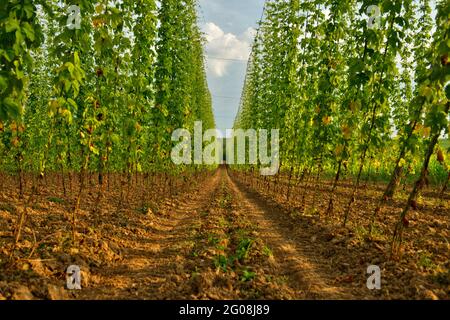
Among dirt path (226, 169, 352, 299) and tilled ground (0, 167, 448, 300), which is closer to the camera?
tilled ground (0, 167, 448, 300)

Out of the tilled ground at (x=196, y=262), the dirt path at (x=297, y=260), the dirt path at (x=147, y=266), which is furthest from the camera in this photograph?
the dirt path at (x=297, y=260)

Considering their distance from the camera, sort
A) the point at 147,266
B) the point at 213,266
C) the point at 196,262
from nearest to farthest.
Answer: the point at 213,266
the point at 196,262
the point at 147,266

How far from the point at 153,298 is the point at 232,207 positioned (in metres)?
9.50

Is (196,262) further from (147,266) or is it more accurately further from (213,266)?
(147,266)

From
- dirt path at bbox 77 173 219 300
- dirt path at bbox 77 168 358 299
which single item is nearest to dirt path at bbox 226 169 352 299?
dirt path at bbox 77 168 358 299

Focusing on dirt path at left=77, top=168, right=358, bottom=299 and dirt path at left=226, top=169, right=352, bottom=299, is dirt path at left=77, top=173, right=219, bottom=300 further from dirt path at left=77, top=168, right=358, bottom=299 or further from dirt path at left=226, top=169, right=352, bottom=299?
dirt path at left=226, top=169, right=352, bottom=299

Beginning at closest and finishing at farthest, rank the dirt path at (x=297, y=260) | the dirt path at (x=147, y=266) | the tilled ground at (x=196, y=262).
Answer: the tilled ground at (x=196, y=262) < the dirt path at (x=147, y=266) < the dirt path at (x=297, y=260)

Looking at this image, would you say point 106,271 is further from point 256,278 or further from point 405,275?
point 405,275

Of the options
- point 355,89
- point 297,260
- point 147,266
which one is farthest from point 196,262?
point 355,89

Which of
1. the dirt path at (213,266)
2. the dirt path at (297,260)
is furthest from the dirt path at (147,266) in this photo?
the dirt path at (297,260)

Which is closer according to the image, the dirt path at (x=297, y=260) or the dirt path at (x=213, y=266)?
the dirt path at (x=213, y=266)

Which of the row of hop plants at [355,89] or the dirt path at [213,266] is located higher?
the row of hop plants at [355,89]

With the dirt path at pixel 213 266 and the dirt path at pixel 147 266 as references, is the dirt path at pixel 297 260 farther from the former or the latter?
the dirt path at pixel 147 266
